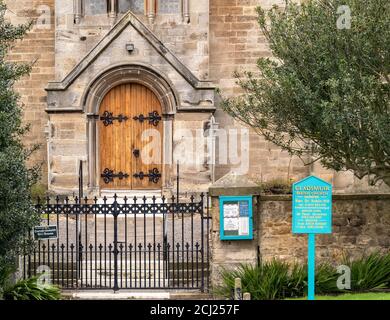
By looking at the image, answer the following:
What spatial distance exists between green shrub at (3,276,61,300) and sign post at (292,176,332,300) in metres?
3.85

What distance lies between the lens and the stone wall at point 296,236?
1380cm

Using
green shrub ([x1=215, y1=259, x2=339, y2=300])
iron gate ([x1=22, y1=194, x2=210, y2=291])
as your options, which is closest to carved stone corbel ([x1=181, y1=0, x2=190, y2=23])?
iron gate ([x1=22, y1=194, x2=210, y2=291])

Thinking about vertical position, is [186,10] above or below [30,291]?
above

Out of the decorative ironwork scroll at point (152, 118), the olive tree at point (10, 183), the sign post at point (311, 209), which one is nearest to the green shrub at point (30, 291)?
the olive tree at point (10, 183)

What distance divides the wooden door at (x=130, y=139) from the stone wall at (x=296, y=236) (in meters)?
7.38

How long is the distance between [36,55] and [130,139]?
3.35 meters

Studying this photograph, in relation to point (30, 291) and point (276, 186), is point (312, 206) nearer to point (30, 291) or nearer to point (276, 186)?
point (30, 291)

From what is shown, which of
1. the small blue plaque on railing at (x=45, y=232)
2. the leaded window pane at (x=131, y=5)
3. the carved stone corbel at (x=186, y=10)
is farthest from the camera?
the leaded window pane at (x=131, y=5)

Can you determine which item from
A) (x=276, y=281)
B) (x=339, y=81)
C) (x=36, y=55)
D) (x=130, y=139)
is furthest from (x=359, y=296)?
(x=36, y=55)

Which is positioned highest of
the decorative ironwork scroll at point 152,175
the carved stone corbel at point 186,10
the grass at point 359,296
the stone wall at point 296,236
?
the carved stone corbel at point 186,10

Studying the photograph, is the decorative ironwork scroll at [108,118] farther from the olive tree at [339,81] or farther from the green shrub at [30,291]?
the green shrub at [30,291]

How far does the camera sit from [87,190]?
67.7 ft

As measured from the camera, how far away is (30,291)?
41.8 feet

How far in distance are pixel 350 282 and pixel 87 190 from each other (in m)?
8.93
